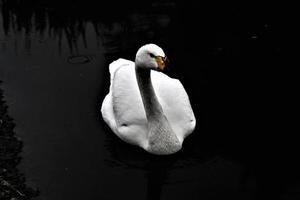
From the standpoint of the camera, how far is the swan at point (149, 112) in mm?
7086

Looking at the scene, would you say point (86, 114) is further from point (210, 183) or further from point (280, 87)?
point (280, 87)

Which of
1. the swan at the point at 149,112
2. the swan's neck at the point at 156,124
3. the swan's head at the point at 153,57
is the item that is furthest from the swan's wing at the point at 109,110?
the swan's head at the point at 153,57

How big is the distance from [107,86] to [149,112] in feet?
6.27

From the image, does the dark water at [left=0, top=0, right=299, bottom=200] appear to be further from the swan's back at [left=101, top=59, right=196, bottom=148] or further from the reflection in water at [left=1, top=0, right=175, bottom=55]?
the swan's back at [left=101, top=59, right=196, bottom=148]

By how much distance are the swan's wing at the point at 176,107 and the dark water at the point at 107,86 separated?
30 cm

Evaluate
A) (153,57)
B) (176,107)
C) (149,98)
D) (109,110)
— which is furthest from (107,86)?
(153,57)

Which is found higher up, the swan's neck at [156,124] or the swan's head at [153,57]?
the swan's head at [153,57]

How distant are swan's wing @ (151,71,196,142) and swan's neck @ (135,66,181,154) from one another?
17 cm

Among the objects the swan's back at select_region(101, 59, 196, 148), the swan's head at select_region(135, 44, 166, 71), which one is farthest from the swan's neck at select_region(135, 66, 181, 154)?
the swan's head at select_region(135, 44, 166, 71)

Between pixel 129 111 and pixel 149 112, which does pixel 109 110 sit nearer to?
pixel 129 111

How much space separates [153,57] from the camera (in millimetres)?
6594

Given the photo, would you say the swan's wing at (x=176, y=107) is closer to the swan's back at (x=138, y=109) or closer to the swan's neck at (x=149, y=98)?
the swan's back at (x=138, y=109)

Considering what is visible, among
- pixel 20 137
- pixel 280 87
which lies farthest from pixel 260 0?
pixel 20 137

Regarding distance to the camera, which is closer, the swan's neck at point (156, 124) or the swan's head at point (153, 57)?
the swan's head at point (153, 57)
